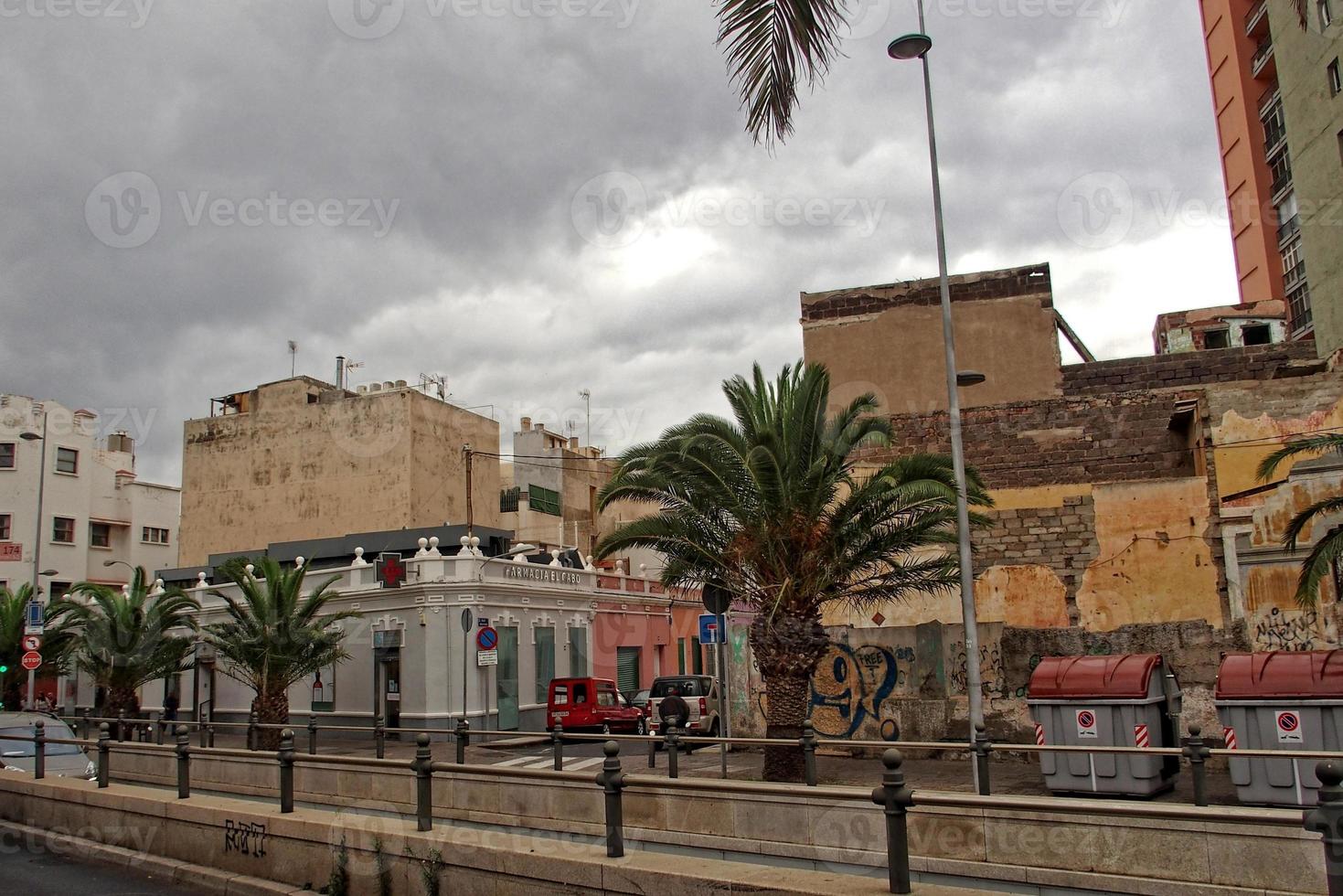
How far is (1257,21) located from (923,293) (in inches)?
1317

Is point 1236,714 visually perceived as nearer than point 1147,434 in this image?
Yes

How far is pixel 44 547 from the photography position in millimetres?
49500

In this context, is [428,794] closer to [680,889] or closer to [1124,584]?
[680,889]

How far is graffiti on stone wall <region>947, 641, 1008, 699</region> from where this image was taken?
19.4 meters

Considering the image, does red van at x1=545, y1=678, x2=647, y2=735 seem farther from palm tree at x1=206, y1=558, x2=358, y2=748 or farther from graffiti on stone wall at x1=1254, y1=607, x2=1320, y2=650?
graffiti on stone wall at x1=1254, y1=607, x2=1320, y2=650

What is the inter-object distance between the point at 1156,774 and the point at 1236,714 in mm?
1262

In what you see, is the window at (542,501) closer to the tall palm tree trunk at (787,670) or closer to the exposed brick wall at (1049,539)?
the exposed brick wall at (1049,539)

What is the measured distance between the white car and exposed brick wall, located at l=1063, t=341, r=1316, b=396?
2236cm

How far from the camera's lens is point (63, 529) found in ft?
166

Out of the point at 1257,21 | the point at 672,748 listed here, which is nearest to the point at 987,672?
the point at 672,748

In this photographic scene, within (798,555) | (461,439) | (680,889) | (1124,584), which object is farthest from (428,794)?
(461,439)

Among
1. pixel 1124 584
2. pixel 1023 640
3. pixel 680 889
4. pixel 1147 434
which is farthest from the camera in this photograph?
pixel 1147 434

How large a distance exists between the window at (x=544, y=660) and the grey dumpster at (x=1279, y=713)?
21460 mm

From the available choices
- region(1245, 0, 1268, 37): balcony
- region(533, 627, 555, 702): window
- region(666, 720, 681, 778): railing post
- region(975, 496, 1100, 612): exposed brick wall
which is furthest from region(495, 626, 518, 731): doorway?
region(1245, 0, 1268, 37): balcony
